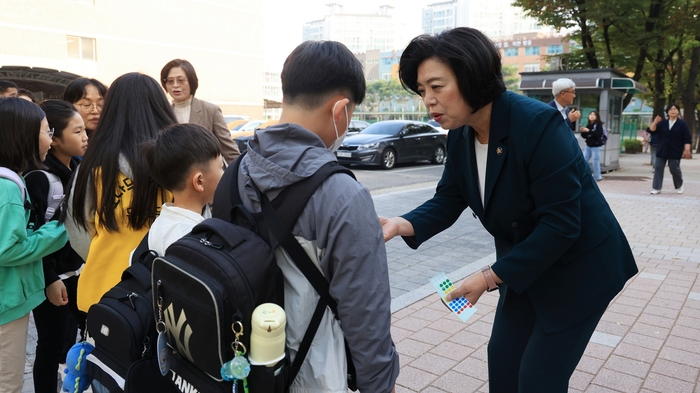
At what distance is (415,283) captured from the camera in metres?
5.17

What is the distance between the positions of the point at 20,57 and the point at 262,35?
Result: 19523 mm

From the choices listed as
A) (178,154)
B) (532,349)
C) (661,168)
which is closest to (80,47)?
(661,168)

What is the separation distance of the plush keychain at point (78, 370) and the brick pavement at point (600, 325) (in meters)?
1.58

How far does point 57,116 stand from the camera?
2.81m

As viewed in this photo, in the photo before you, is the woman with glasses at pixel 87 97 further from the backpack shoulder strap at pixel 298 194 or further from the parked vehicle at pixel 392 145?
the parked vehicle at pixel 392 145

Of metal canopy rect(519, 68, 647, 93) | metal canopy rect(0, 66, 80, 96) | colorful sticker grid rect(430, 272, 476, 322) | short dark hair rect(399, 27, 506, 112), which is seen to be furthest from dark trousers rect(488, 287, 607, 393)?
metal canopy rect(0, 66, 80, 96)

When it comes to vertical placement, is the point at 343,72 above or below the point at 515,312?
above

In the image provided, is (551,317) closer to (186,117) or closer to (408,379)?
(408,379)

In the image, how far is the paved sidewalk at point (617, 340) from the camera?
328 centimetres

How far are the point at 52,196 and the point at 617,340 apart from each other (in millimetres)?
3724

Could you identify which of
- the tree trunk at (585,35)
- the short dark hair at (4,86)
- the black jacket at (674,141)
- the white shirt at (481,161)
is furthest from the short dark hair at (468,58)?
the tree trunk at (585,35)

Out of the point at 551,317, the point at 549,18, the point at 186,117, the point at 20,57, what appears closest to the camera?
the point at 551,317

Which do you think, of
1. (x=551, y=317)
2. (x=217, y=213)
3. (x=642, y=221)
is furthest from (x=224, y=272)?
(x=642, y=221)

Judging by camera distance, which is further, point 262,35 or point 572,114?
point 262,35
